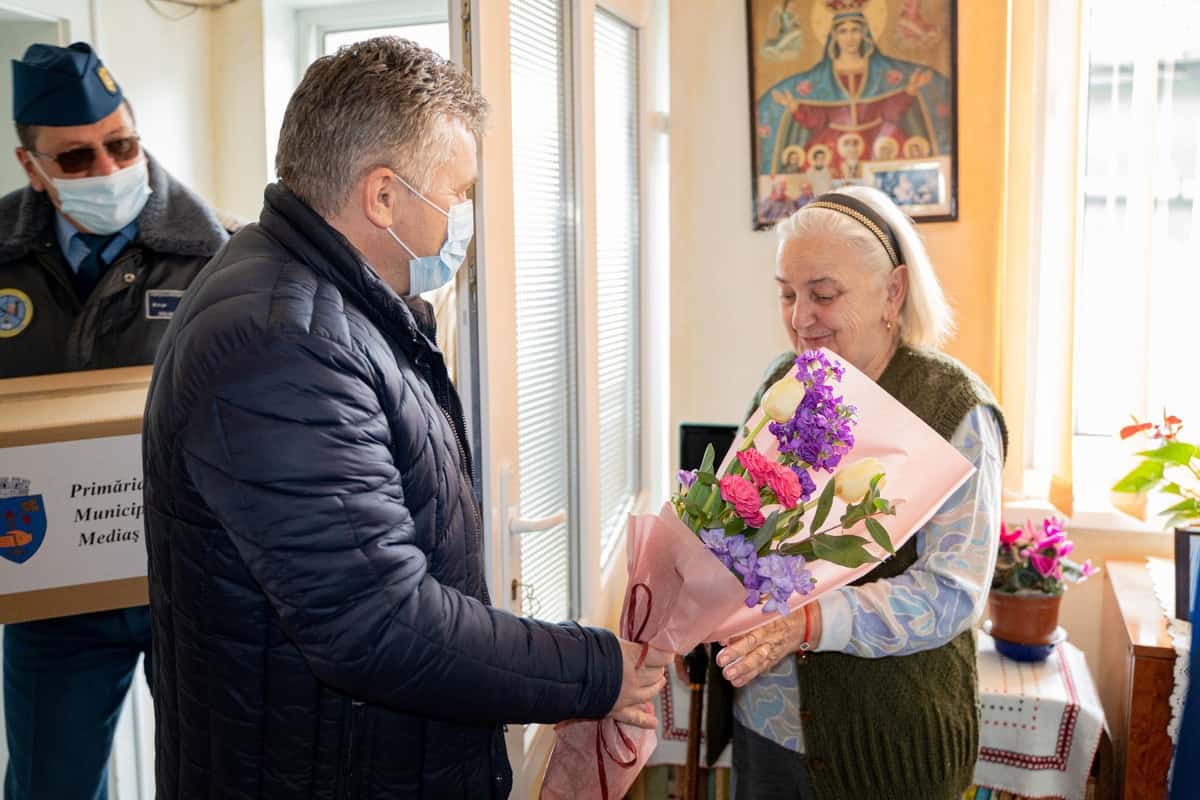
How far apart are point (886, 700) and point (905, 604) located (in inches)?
6.8

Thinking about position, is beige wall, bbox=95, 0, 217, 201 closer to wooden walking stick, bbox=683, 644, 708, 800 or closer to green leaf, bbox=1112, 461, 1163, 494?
wooden walking stick, bbox=683, 644, 708, 800

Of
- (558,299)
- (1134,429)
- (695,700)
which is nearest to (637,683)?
(695,700)

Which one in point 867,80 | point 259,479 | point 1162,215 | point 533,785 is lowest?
point 533,785

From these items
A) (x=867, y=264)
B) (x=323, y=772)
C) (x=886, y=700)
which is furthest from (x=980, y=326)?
(x=323, y=772)

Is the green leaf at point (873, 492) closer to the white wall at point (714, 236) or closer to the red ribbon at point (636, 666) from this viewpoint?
the red ribbon at point (636, 666)

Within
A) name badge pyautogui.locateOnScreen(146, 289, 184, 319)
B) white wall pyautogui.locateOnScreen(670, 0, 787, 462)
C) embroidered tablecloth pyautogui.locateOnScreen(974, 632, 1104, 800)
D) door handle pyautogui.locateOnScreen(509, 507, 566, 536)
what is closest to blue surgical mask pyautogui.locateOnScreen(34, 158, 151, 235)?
name badge pyautogui.locateOnScreen(146, 289, 184, 319)

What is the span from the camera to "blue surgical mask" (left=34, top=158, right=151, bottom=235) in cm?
129

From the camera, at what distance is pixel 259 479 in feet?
2.83

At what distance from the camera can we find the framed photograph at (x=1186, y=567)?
209 centimetres

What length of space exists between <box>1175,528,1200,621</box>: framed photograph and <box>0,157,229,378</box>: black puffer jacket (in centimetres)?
203

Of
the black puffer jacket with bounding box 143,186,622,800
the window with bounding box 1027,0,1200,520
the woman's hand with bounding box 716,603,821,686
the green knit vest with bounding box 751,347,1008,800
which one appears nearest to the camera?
the black puffer jacket with bounding box 143,186,622,800

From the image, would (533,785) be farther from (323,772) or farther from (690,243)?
(690,243)

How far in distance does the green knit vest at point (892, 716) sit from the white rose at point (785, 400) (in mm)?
421

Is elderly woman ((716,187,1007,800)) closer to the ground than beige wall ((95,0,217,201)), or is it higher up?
closer to the ground
